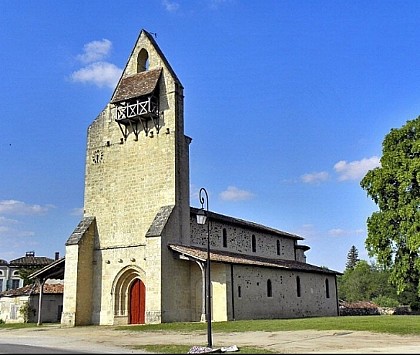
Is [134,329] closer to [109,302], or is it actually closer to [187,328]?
[187,328]

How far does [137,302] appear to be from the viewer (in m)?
33.8

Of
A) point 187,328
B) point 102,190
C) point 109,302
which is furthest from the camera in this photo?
point 102,190

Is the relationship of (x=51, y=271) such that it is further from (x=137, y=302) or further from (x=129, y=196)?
(x=129, y=196)

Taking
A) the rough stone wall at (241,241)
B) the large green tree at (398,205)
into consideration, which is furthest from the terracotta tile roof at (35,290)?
the large green tree at (398,205)

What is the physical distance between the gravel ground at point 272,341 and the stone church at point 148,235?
21.6 ft

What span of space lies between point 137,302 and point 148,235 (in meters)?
5.48

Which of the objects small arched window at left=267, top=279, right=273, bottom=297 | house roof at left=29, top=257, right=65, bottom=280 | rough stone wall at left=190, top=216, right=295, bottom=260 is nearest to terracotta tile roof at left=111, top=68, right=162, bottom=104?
rough stone wall at left=190, top=216, right=295, bottom=260

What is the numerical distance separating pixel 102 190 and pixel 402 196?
21.6m

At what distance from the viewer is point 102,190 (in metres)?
36.5

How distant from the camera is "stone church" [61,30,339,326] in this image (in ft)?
104

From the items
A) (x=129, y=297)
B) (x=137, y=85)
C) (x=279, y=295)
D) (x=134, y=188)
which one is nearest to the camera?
(x=129, y=297)

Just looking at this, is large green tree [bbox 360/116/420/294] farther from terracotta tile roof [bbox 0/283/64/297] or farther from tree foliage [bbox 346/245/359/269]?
tree foliage [bbox 346/245/359/269]

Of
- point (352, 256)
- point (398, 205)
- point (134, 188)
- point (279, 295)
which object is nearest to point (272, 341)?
point (134, 188)

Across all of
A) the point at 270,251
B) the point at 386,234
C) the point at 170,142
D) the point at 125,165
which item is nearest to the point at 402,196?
the point at 386,234
